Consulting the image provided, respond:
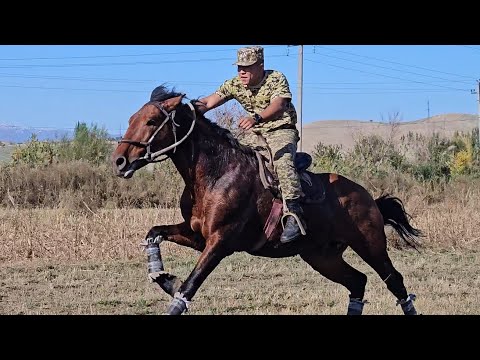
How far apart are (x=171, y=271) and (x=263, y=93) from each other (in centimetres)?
521

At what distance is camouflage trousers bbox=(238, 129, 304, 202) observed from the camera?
24.6 ft

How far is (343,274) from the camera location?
8492 millimetres

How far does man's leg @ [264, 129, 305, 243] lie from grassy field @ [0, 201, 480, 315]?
1.78 meters

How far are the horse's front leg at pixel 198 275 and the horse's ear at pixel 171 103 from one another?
1205 millimetres

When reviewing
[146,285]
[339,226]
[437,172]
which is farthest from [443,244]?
[437,172]

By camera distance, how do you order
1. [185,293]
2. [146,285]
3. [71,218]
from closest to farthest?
[185,293] → [146,285] → [71,218]

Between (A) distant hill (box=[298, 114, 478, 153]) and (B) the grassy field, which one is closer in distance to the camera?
(B) the grassy field

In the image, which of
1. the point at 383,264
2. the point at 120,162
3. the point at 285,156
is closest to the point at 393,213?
the point at 383,264

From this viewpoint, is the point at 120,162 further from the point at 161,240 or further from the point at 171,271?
the point at 171,271

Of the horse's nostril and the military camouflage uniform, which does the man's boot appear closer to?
the military camouflage uniform

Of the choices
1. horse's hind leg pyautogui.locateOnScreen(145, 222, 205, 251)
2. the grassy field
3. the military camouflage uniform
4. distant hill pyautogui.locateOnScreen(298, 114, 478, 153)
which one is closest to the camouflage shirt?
the military camouflage uniform
